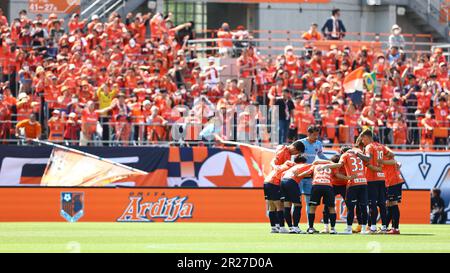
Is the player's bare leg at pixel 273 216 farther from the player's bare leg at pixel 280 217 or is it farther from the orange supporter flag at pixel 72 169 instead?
the orange supporter flag at pixel 72 169

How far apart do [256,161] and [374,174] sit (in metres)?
9.35

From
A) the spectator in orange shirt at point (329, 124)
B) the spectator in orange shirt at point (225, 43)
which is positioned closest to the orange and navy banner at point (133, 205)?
the spectator in orange shirt at point (329, 124)

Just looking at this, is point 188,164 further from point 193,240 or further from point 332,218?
point 193,240

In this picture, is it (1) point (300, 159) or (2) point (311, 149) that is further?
(2) point (311, 149)

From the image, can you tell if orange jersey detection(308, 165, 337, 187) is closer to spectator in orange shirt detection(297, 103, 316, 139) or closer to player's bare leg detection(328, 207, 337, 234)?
player's bare leg detection(328, 207, 337, 234)

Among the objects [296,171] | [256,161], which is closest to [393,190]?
[296,171]

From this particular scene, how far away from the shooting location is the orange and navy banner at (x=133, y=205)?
3014 centimetres

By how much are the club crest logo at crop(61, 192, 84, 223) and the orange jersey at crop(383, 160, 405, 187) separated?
9139mm

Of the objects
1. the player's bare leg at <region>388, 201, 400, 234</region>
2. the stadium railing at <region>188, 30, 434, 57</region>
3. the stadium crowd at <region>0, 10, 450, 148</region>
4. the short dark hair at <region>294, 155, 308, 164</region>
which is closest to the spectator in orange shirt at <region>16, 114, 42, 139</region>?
the stadium crowd at <region>0, 10, 450, 148</region>

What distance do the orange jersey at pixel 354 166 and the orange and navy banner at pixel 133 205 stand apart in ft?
24.1

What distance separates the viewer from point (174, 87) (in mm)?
36500

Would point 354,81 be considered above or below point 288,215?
above
